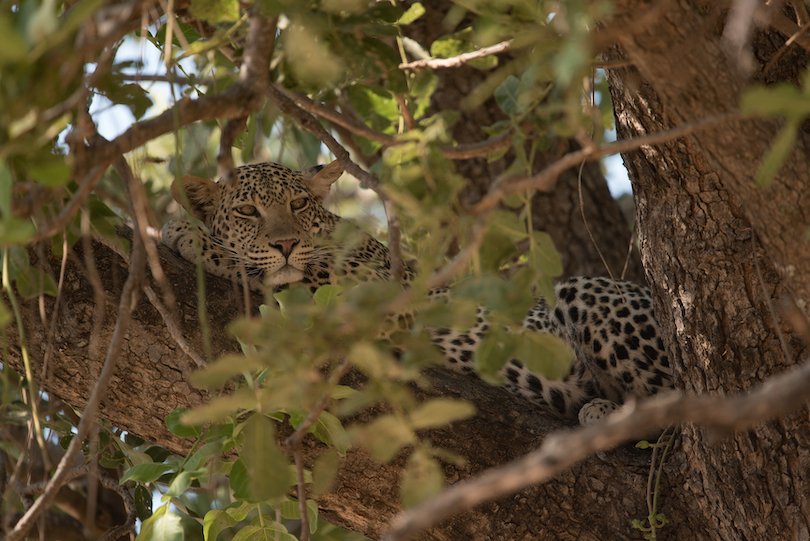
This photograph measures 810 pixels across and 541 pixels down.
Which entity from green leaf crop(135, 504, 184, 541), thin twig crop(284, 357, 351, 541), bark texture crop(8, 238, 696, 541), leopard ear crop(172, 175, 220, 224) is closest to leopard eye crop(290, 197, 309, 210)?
leopard ear crop(172, 175, 220, 224)

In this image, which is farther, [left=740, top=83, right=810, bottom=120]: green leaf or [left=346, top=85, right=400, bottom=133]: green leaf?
[left=346, top=85, right=400, bottom=133]: green leaf

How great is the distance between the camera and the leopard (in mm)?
4812

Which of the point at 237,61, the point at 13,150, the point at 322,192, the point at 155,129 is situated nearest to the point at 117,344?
the point at 155,129

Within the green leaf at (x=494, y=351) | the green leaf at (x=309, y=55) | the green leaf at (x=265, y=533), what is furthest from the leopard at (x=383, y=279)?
the green leaf at (x=494, y=351)

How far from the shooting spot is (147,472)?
129 inches

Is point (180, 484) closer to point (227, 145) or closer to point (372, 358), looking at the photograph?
point (227, 145)

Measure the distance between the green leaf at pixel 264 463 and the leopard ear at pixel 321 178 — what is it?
354 centimetres

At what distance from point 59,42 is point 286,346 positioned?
2.20 ft

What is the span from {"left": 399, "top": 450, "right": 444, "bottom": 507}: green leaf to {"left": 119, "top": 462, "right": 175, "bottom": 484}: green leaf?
4.43 feet

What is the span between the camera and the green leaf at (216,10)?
2.73 meters

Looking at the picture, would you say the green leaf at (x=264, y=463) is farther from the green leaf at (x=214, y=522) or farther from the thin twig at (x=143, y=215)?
the green leaf at (x=214, y=522)

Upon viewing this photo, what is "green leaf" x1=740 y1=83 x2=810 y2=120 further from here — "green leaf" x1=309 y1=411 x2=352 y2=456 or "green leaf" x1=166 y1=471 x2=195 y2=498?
"green leaf" x1=166 y1=471 x2=195 y2=498

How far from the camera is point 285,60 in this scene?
2.75m

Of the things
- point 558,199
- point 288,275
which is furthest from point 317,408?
point 558,199
